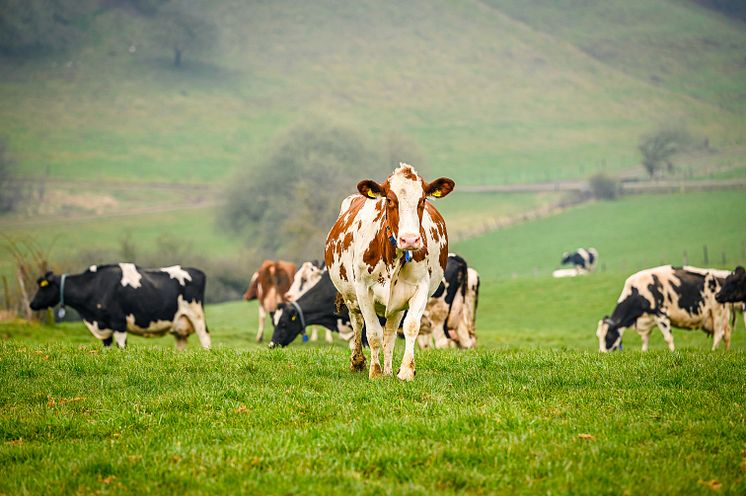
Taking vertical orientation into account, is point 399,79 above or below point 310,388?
above

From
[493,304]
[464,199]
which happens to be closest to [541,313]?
[493,304]

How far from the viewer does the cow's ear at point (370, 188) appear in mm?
11672

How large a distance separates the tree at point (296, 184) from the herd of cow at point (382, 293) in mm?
50070

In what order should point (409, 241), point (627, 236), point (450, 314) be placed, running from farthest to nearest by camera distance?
point (627, 236) → point (450, 314) → point (409, 241)

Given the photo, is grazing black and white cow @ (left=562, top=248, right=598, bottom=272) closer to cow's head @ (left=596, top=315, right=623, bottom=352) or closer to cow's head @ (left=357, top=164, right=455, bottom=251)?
cow's head @ (left=596, top=315, right=623, bottom=352)

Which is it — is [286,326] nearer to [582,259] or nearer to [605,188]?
[582,259]

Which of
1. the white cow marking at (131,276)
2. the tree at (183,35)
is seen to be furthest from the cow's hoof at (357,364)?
the tree at (183,35)

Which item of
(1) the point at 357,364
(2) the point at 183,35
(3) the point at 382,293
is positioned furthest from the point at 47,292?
(2) the point at 183,35

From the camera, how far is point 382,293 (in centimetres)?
1185

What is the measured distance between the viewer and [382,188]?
11734mm

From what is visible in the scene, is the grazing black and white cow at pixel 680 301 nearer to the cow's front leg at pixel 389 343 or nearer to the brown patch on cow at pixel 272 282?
the cow's front leg at pixel 389 343

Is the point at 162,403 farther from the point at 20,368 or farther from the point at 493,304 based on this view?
the point at 493,304

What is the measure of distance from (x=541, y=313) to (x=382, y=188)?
129 ft

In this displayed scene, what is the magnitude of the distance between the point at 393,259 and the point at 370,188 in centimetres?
99
